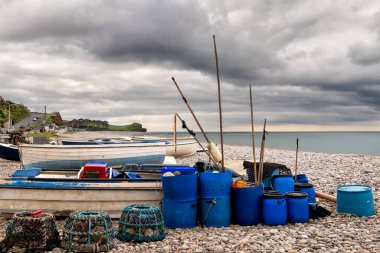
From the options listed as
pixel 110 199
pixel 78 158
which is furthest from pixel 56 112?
pixel 110 199

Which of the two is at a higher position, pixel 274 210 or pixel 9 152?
pixel 9 152

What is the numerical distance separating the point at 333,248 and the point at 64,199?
5.97 metres

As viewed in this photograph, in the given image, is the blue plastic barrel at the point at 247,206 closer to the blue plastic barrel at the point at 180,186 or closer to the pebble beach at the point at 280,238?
the pebble beach at the point at 280,238

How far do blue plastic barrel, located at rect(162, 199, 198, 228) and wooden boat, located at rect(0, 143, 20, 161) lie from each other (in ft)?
69.4

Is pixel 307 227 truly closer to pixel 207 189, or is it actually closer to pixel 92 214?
pixel 207 189

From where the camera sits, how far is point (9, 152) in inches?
1080

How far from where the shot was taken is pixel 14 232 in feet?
23.8

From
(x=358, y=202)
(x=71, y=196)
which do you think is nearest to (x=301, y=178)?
(x=358, y=202)

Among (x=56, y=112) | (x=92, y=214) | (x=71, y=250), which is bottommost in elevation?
(x=71, y=250)

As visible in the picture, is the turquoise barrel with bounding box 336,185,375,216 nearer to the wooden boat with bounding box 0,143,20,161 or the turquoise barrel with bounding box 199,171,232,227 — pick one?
the turquoise barrel with bounding box 199,171,232,227

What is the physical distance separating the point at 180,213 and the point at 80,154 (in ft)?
36.8

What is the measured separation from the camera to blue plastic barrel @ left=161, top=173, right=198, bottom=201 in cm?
876

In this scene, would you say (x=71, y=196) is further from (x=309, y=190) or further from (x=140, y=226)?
(x=309, y=190)

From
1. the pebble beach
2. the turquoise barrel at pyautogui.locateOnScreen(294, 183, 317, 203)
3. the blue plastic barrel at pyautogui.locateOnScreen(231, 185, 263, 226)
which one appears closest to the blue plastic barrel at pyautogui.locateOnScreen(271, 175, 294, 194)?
the turquoise barrel at pyautogui.locateOnScreen(294, 183, 317, 203)
